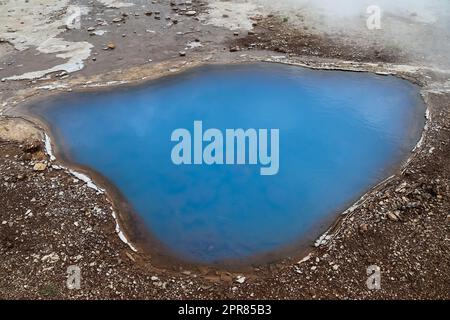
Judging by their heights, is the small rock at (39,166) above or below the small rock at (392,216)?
above

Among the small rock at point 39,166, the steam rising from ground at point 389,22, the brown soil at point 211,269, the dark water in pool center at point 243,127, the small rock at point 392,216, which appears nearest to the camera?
the brown soil at point 211,269

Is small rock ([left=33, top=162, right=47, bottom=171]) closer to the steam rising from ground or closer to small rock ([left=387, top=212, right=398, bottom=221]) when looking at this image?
small rock ([left=387, top=212, right=398, bottom=221])

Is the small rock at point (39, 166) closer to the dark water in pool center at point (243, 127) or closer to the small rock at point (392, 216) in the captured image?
the dark water in pool center at point (243, 127)

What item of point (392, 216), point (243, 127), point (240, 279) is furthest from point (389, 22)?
point (240, 279)

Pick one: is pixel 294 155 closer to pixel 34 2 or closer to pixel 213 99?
pixel 213 99

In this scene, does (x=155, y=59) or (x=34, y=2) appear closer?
(x=155, y=59)

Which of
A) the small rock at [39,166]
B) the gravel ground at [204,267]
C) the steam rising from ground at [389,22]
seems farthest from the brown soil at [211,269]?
the steam rising from ground at [389,22]

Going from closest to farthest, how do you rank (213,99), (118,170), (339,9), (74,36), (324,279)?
(324,279), (118,170), (213,99), (74,36), (339,9)

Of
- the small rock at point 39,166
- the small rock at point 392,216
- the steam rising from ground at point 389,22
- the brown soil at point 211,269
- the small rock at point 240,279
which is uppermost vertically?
the steam rising from ground at point 389,22
